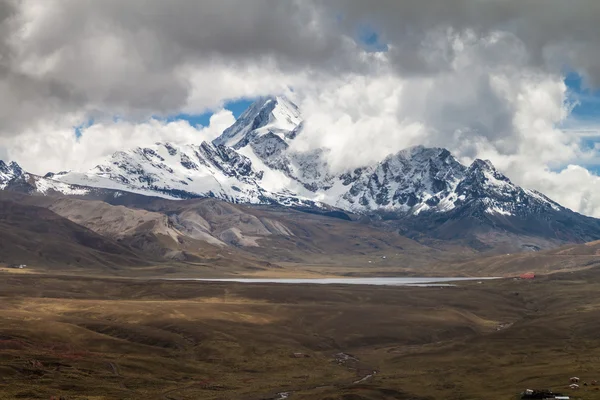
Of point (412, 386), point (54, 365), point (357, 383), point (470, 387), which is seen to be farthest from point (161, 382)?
point (470, 387)

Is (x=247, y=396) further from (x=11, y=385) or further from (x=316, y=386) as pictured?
(x=11, y=385)

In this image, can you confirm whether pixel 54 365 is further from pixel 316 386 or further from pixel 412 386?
pixel 412 386

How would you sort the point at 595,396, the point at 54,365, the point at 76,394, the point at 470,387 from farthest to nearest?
the point at 54,365 < the point at 470,387 < the point at 76,394 < the point at 595,396

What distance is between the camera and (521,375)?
196 meters

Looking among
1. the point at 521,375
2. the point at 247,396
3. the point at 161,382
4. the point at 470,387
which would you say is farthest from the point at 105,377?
the point at 521,375

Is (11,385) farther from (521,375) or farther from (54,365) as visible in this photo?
(521,375)

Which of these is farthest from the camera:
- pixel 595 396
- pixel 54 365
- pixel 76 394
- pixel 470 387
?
pixel 54 365

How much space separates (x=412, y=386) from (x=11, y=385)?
90448 millimetres

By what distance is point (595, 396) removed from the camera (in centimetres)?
15488

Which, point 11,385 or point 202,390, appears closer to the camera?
point 11,385

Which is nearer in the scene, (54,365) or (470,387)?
(470,387)

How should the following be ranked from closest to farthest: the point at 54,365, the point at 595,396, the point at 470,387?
1. the point at 595,396
2. the point at 470,387
3. the point at 54,365

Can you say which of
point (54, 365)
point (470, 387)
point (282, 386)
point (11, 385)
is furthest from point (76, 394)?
point (470, 387)

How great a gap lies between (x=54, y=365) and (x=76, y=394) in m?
27.7
